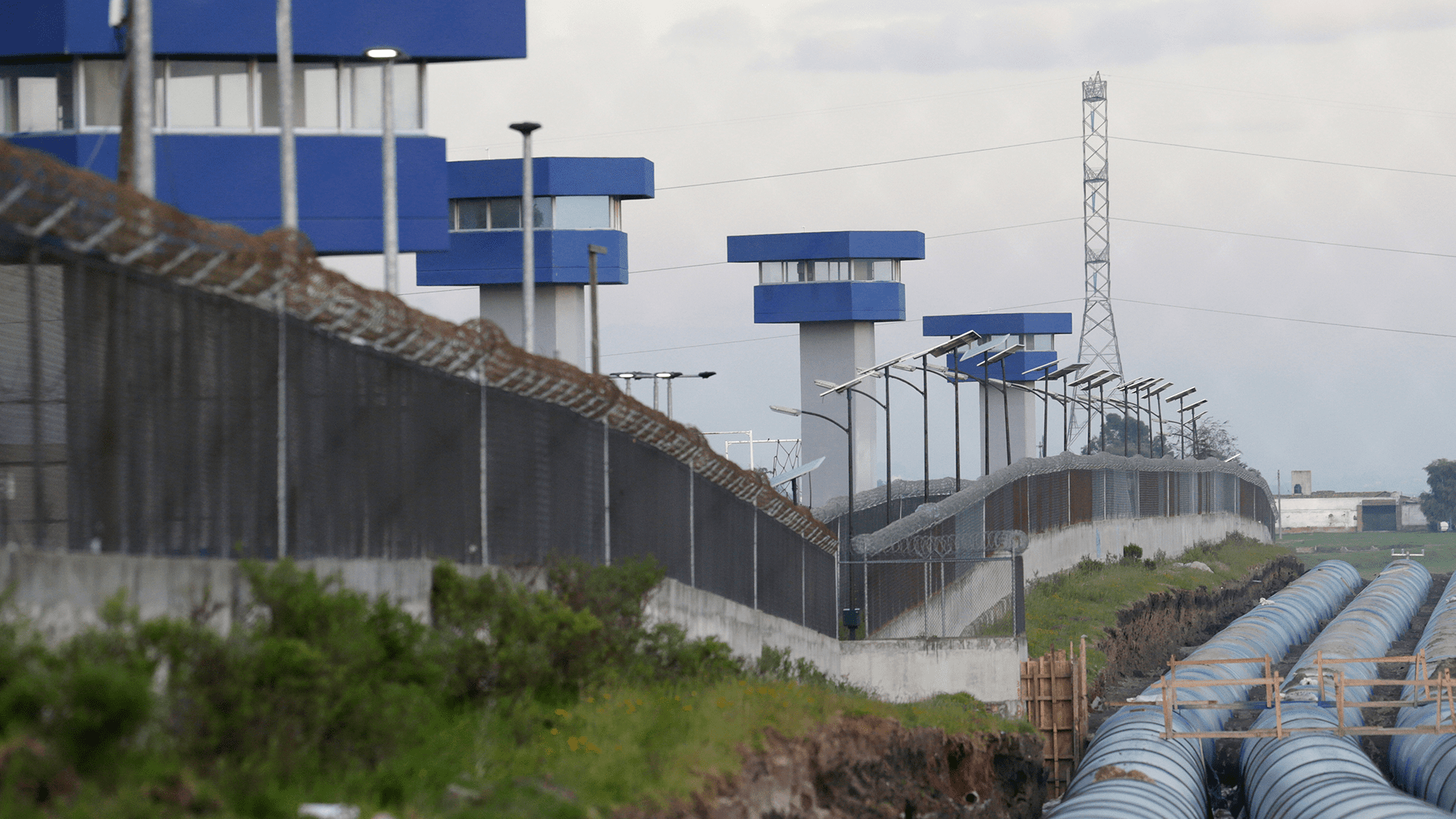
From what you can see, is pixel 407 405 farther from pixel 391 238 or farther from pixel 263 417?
→ pixel 391 238

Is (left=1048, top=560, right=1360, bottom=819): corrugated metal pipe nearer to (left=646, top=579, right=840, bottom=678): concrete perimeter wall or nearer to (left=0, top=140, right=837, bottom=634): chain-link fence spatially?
(left=646, top=579, right=840, bottom=678): concrete perimeter wall

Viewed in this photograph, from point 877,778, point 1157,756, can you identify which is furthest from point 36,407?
point 1157,756

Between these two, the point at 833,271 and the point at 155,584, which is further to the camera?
the point at 833,271

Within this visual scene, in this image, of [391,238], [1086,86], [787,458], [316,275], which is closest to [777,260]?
[787,458]

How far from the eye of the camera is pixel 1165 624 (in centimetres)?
6012

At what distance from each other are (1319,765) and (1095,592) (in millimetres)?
28400

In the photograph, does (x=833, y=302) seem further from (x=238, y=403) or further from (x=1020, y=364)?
(x=238, y=403)

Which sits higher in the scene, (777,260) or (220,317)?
(777,260)

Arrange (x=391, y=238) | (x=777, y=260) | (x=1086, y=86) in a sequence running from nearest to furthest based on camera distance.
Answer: (x=391, y=238) → (x=777, y=260) → (x=1086, y=86)

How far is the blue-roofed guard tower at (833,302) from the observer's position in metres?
73.3

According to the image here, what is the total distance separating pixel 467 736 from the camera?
1095 cm

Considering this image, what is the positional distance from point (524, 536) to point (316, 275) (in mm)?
5459

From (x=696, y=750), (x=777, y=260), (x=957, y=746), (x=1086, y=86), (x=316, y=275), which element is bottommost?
(x=957, y=746)

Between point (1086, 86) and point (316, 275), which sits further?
point (1086, 86)
